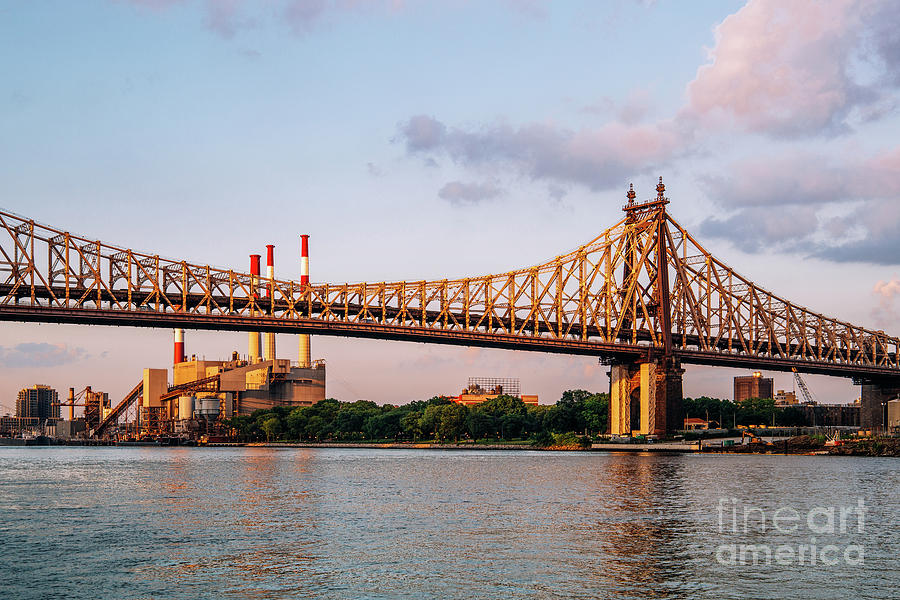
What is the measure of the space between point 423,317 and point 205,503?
175ft

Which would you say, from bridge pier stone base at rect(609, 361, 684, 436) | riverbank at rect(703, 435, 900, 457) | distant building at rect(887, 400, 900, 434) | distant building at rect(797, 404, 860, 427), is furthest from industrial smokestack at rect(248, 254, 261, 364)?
distant building at rect(797, 404, 860, 427)

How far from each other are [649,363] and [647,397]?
3202mm

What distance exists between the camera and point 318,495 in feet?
158

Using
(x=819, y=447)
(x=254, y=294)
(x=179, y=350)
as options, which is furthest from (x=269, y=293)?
(x=179, y=350)

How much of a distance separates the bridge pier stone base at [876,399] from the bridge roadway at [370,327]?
651cm

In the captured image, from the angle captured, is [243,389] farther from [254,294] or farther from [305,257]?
[254,294]

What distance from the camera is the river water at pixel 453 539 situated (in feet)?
81.9

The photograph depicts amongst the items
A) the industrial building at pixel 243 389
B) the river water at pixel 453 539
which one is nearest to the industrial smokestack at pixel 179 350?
the industrial building at pixel 243 389

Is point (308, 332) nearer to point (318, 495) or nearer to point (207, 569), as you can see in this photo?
point (318, 495)

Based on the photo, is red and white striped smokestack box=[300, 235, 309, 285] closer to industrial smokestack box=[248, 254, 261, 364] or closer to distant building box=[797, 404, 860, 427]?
industrial smokestack box=[248, 254, 261, 364]

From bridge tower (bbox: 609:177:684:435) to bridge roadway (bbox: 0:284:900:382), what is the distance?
4.35ft

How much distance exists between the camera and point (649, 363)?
10062 cm

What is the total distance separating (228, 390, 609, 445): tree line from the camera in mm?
135750

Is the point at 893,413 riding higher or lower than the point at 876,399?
lower
